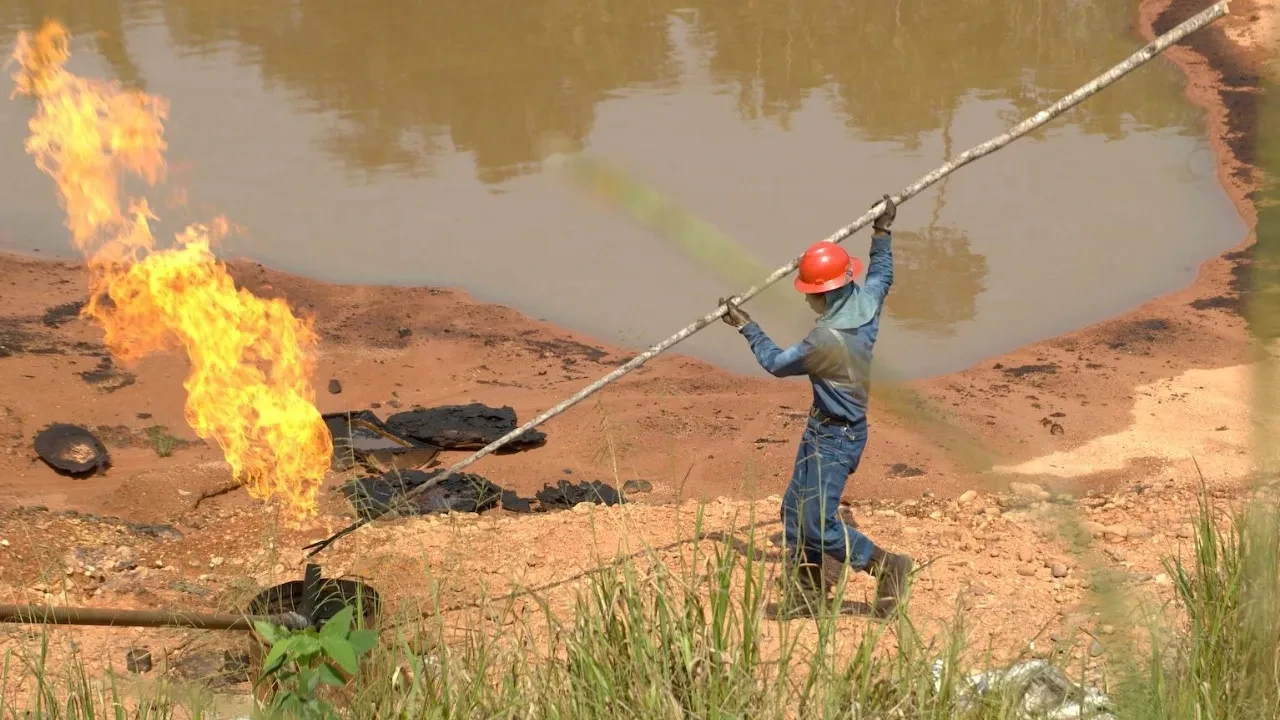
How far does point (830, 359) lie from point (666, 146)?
10537 mm

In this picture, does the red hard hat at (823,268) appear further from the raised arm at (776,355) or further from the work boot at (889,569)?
the work boot at (889,569)

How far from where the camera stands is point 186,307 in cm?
962

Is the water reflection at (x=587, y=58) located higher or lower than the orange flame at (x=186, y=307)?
higher

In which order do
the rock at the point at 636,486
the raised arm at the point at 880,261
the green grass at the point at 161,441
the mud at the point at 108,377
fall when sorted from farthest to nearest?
the mud at the point at 108,377, the green grass at the point at 161,441, the rock at the point at 636,486, the raised arm at the point at 880,261

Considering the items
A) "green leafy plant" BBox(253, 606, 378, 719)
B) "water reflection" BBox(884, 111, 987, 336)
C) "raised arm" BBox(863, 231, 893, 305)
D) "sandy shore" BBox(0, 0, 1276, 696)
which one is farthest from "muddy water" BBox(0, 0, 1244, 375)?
"green leafy plant" BBox(253, 606, 378, 719)

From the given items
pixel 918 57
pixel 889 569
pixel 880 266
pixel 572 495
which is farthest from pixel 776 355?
pixel 918 57

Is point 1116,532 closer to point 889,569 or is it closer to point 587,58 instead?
point 889,569

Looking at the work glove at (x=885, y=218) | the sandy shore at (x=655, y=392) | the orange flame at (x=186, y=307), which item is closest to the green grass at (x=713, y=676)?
the work glove at (x=885, y=218)

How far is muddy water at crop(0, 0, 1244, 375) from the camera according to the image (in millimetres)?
12664

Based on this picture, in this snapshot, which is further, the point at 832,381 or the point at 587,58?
the point at 587,58

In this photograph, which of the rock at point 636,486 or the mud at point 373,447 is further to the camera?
the mud at point 373,447

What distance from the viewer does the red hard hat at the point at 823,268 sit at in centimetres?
556

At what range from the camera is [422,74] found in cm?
1852

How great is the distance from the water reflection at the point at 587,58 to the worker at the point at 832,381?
9861 mm
